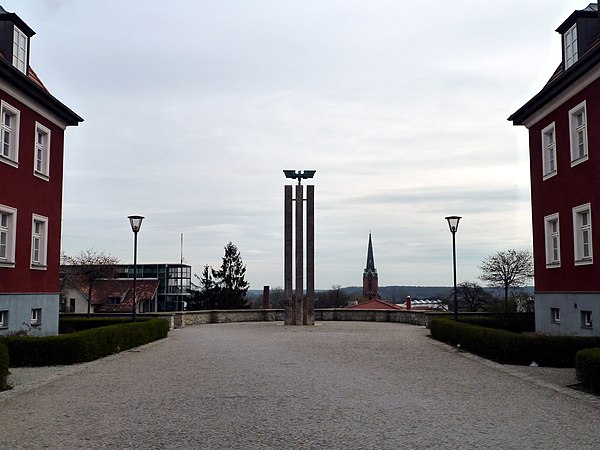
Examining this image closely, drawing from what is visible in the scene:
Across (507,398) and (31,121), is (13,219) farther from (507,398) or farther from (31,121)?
(507,398)

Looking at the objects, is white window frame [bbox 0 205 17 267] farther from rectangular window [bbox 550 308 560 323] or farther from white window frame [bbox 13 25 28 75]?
rectangular window [bbox 550 308 560 323]

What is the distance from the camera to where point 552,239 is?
73.8 ft

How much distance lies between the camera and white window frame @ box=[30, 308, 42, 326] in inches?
826

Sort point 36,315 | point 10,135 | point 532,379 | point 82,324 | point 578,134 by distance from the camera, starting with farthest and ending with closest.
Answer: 1. point 82,324
2. point 36,315
3. point 578,134
4. point 10,135
5. point 532,379

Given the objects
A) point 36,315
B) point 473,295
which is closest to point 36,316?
point 36,315

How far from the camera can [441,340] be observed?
22.8 meters

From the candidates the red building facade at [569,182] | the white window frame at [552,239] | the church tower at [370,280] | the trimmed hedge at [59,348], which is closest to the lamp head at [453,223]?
the red building facade at [569,182]

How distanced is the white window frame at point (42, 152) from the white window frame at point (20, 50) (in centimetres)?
186

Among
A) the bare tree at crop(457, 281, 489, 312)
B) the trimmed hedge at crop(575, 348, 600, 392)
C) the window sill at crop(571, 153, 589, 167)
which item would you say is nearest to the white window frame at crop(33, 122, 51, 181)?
the window sill at crop(571, 153, 589, 167)

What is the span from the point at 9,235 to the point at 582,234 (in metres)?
16.9

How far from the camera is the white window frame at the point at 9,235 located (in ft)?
63.0

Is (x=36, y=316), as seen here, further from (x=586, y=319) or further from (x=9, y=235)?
(x=586, y=319)

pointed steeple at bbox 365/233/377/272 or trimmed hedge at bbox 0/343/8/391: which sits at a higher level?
pointed steeple at bbox 365/233/377/272

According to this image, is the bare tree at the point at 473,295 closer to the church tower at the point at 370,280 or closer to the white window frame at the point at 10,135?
the white window frame at the point at 10,135
